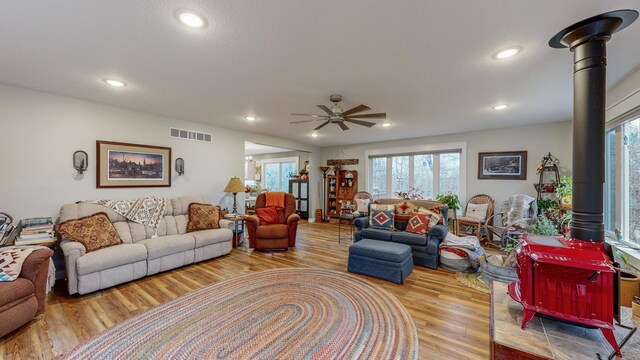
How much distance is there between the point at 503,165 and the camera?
16.5 ft

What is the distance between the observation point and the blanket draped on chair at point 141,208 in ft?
11.6

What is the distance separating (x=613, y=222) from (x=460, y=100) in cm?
225

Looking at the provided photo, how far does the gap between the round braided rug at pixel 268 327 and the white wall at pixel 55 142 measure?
2.21 metres

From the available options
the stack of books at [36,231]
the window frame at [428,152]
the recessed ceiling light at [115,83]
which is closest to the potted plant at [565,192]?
the window frame at [428,152]

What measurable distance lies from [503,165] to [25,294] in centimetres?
703

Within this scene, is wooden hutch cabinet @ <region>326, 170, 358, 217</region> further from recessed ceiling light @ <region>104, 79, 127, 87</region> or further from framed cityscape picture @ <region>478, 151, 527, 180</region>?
recessed ceiling light @ <region>104, 79, 127, 87</region>

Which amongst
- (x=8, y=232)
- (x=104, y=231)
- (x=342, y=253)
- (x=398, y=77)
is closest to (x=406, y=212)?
(x=342, y=253)

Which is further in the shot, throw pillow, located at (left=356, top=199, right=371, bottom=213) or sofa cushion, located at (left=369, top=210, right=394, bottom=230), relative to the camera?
throw pillow, located at (left=356, top=199, right=371, bottom=213)

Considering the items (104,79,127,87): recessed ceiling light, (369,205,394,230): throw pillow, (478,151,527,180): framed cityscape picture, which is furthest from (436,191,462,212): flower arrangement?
(104,79,127,87): recessed ceiling light

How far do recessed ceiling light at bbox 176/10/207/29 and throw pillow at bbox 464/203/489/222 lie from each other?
5443 mm

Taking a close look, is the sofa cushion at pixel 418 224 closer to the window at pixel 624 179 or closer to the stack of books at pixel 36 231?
the window at pixel 624 179

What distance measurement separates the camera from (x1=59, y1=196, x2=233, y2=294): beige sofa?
2.74 metres

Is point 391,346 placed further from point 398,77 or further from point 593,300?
point 398,77

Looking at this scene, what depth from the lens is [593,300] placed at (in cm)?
139
